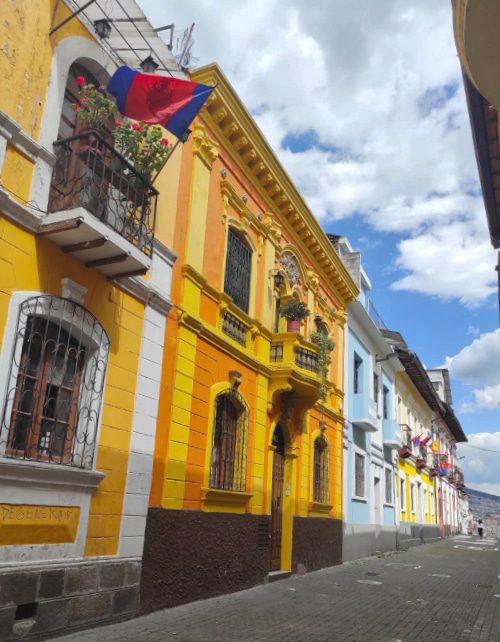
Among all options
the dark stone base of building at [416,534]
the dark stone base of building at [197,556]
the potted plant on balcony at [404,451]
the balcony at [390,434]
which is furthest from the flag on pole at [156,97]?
the potted plant on balcony at [404,451]

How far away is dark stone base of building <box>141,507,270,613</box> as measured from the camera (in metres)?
7.88

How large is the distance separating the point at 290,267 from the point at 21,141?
8473 millimetres

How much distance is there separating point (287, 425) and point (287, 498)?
1.60 metres

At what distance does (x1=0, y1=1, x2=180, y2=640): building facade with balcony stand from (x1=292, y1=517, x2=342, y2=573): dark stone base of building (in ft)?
19.8

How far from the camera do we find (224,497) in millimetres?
9758

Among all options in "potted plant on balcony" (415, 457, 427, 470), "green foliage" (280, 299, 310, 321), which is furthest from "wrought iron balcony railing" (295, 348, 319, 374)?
"potted plant on balcony" (415, 457, 427, 470)

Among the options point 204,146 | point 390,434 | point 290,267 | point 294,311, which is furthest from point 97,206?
point 390,434

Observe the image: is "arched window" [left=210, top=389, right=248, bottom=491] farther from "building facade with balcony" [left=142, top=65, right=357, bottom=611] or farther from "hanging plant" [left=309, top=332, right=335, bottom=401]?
"hanging plant" [left=309, top=332, right=335, bottom=401]

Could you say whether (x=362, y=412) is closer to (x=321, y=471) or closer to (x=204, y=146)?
(x=321, y=471)

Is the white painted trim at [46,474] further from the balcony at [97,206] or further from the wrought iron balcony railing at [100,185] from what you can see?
the wrought iron balcony railing at [100,185]

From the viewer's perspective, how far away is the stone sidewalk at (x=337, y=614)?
689 centimetres

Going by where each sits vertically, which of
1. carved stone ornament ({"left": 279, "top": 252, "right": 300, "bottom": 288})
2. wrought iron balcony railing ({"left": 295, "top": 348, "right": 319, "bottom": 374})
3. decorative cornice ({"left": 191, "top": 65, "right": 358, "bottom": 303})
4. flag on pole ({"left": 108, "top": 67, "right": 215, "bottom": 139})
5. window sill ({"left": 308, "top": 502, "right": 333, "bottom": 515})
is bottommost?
window sill ({"left": 308, "top": 502, "right": 333, "bottom": 515})

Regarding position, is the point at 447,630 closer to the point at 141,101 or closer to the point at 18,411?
the point at 18,411

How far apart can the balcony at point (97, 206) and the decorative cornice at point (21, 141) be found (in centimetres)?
28
